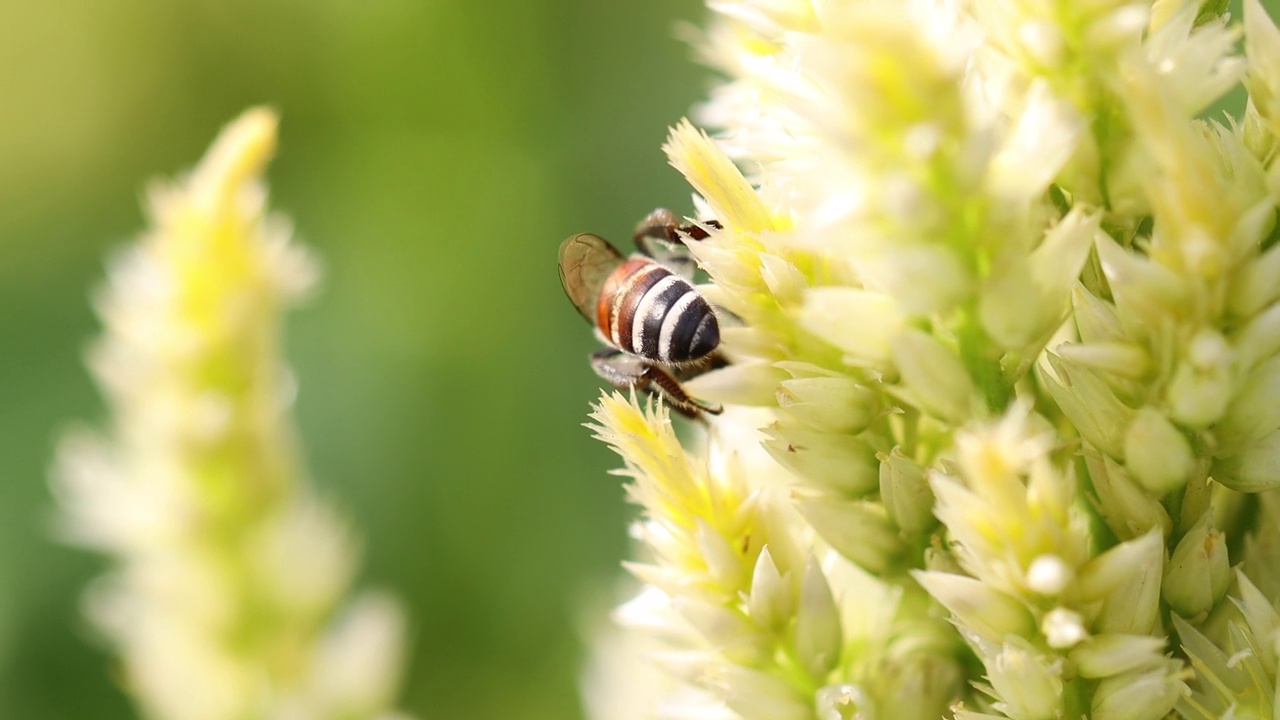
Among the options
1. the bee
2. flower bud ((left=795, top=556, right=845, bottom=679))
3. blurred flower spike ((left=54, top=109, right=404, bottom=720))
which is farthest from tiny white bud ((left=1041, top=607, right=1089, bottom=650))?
blurred flower spike ((left=54, top=109, right=404, bottom=720))

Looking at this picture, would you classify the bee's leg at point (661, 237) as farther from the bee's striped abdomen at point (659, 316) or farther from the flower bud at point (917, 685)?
the flower bud at point (917, 685)

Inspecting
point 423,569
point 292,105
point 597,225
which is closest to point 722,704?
point 423,569

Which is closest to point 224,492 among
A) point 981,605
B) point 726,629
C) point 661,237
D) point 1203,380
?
point 661,237

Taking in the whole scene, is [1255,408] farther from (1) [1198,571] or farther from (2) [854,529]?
(2) [854,529]

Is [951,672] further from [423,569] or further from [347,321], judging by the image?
[347,321]

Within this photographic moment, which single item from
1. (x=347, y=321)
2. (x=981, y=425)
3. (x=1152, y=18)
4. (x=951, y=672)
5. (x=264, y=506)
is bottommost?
(x=951, y=672)

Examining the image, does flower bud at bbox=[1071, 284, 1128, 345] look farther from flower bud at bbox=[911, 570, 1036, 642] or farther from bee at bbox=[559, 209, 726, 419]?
bee at bbox=[559, 209, 726, 419]
